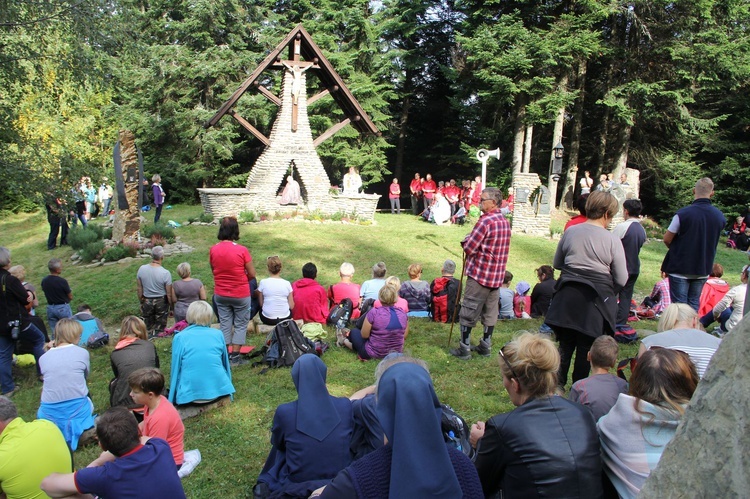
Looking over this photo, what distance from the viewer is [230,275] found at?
570 centimetres

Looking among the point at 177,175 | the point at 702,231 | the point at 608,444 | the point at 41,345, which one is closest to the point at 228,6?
the point at 177,175

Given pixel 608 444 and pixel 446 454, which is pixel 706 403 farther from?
pixel 608 444

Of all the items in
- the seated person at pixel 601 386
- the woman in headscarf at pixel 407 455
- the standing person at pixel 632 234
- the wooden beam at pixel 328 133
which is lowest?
the seated person at pixel 601 386

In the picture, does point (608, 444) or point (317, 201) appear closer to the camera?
point (608, 444)

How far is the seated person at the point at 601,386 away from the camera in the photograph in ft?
9.77

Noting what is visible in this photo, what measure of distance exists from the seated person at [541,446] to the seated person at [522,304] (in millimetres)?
5722

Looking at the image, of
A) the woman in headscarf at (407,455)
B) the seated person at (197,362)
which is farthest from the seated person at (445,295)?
the woman in headscarf at (407,455)

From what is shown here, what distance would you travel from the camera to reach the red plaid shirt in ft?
17.2

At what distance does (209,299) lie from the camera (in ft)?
29.9

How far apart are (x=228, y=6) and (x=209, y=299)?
1900 cm

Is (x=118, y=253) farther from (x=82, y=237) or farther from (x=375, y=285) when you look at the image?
(x=375, y=285)

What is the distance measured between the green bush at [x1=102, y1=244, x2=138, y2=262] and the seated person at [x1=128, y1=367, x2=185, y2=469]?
8.91 metres

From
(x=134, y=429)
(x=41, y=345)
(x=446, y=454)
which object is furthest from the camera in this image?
(x=41, y=345)

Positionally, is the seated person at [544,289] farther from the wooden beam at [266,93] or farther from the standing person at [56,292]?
the wooden beam at [266,93]
